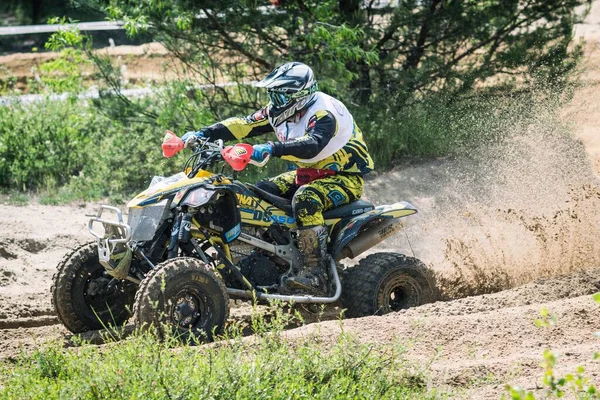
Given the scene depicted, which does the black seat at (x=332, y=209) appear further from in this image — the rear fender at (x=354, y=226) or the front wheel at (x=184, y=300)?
the front wheel at (x=184, y=300)

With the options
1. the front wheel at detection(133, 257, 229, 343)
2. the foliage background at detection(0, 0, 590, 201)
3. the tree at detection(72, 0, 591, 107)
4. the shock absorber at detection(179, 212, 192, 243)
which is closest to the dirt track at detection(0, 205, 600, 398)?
the front wheel at detection(133, 257, 229, 343)

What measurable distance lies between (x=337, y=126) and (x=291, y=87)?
503 millimetres

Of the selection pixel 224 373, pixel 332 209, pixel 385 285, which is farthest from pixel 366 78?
pixel 224 373

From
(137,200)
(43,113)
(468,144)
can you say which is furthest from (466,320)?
(43,113)

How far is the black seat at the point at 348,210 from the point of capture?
8.50m

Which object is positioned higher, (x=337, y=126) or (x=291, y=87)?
(x=291, y=87)

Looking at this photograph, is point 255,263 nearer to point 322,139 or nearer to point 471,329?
point 322,139

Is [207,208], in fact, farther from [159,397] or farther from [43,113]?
[43,113]

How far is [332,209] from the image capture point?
28.0ft

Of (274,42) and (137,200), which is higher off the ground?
(274,42)

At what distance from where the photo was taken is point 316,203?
820 cm

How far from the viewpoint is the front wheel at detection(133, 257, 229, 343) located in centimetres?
705

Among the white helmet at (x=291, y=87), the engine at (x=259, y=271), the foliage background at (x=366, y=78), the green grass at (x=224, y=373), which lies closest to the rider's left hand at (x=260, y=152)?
the white helmet at (x=291, y=87)

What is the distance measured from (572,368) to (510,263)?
3544 millimetres
